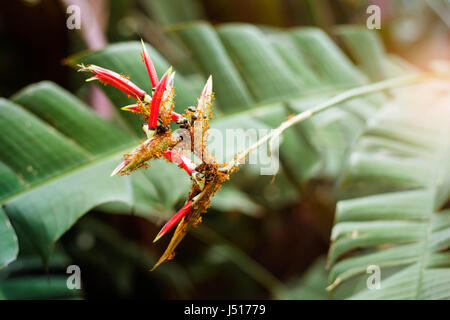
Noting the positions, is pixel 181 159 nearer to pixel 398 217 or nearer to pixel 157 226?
pixel 398 217

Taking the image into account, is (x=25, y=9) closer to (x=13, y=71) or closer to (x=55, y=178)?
(x=13, y=71)

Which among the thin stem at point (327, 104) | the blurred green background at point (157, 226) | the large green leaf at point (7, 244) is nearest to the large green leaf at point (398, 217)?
the thin stem at point (327, 104)

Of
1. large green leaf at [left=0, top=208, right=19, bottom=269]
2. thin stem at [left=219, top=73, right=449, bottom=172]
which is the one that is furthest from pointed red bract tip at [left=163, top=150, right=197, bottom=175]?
large green leaf at [left=0, top=208, right=19, bottom=269]

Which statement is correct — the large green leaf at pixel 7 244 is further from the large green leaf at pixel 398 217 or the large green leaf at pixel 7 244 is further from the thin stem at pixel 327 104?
the large green leaf at pixel 398 217

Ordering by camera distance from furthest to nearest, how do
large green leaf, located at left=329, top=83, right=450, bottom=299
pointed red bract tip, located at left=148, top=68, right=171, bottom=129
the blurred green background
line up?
the blurred green background < large green leaf, located at left=329, top=83, right=450, bottom=299 < pointed red bract tip, located at left=148, top=68, right=171, bottom=129

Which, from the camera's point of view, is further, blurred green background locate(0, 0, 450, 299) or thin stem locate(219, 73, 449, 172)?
blurred green background locate(0, 0, 450, 299)

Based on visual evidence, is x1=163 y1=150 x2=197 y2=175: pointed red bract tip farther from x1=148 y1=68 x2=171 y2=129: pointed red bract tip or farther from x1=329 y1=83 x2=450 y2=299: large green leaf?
x1=329 y1=83 x2=450 y2=299: large green leaf

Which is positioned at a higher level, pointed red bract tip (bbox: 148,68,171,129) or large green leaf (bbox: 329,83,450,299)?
pointed red bract tip (bbox: 148,68,171,129)
